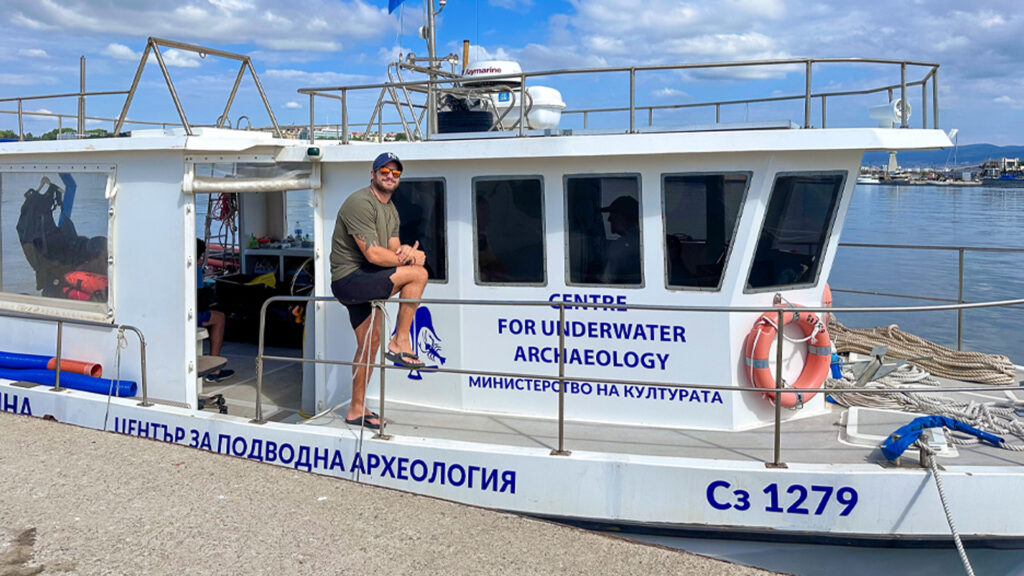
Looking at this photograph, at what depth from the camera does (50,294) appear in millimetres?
6340

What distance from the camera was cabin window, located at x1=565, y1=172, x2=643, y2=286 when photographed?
517 centimetres

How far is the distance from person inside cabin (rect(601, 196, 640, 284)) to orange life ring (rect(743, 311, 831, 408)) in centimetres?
80

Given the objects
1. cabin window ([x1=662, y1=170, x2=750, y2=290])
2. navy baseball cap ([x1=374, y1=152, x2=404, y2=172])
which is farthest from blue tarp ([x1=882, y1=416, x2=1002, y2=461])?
navy baseball cap ([x1=374, y1=152, x2=404, y2=172])

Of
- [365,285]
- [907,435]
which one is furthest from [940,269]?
[365,285]

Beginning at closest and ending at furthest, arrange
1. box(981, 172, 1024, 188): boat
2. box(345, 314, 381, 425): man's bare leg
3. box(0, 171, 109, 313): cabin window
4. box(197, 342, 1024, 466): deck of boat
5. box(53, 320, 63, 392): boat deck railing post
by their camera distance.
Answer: box(197, 342, 1024, 466): deck of boat, box(345, 314, 381, 425): man's bare leg, box(53, 320, 63, 392): boat deck railing post, box(0, 171, 109, 313): cabin window, box(981, 172, 1024, 188): boat

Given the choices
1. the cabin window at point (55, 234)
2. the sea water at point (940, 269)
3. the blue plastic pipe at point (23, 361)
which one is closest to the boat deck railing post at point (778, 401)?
the sea water at point (940, 269)

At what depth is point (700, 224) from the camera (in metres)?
5.06

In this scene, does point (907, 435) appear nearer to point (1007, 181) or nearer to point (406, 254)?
point (406, 254)

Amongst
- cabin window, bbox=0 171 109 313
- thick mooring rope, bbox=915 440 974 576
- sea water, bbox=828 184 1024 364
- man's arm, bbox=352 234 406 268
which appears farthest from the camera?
sea water, bbox=828 184 1024 364

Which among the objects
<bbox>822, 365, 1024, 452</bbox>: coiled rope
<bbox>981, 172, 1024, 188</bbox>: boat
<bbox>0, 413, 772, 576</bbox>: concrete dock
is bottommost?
<bbox>0, 413, 772, 576</bbox>: concrete dock

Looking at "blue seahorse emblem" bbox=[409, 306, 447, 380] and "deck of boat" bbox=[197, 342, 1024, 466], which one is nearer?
"deck of boat" bbox=[197, 342, 1024, 466]

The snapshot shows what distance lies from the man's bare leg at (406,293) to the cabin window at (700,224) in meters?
1.54

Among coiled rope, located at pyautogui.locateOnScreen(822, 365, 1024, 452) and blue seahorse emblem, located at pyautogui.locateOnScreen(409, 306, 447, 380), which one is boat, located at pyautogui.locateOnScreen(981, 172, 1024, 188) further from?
blue seahorse emblem, located at pyautogui.locateOnScreen(409, 306, 447, 380)

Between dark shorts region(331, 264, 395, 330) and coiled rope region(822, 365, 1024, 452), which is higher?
dark shorts region(331, 264, 395, 330)
